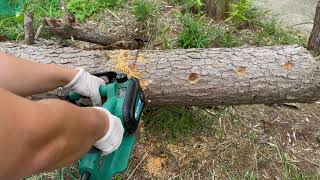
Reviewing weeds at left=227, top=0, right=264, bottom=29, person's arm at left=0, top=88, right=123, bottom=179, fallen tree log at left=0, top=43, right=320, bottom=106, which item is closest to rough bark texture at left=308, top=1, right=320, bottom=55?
weeds at left=227, top=0, right=264, bottom=29

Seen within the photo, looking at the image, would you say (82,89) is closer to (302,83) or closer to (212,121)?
(212,121)

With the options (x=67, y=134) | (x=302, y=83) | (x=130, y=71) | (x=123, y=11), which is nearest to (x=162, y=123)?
(x=130, y=71)

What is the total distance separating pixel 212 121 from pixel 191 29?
86 centimetres

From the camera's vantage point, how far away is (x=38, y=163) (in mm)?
1238

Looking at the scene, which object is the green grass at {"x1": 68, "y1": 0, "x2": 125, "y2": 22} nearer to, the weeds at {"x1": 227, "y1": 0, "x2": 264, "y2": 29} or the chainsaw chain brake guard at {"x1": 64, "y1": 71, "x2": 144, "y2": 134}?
the weeds at {"x1": 227, "y1": 0, "x2": 264, "y2": 29}

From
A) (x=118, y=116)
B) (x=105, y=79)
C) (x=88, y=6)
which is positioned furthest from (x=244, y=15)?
(x=118, y=116)

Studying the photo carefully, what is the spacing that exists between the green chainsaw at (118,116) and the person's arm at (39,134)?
1.02 ft

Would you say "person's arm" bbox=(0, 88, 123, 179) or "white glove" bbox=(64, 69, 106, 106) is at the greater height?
"person's arm" bbox=(0, 88, 123, 179)

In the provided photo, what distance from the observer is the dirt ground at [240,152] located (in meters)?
2.39

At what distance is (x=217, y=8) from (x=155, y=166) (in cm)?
179

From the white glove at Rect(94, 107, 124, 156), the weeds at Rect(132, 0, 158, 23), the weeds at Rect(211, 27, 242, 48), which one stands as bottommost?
the weeds at Rect(211, 27, 242, 48)

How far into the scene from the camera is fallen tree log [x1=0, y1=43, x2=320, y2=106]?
7.32 feet

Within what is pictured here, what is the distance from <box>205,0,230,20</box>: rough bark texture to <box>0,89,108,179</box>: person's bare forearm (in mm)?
2511

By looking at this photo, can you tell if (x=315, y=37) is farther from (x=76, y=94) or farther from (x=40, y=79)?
(x=40, y=79)
